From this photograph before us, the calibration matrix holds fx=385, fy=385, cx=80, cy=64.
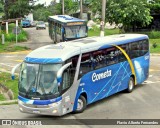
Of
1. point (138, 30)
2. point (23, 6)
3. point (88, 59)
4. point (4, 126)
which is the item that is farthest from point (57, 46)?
point (23, 6)

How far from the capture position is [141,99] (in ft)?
57.4

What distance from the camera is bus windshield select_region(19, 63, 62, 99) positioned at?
14.0 metres

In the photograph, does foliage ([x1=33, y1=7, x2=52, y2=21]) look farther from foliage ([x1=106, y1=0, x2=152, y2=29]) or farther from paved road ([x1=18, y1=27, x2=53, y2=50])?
foliage ([x1=106, y1=0, x2=152, y2=29])

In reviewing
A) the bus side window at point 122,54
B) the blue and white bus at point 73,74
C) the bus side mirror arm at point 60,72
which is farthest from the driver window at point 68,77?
the bus side window at point 122,54

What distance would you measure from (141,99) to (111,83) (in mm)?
1573

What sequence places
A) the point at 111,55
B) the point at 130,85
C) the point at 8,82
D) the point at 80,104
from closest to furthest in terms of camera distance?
the point at 80,104, the point at 111,55, the point at 130,85, the point at 8,82

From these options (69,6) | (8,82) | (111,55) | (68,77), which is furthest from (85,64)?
(69,6)

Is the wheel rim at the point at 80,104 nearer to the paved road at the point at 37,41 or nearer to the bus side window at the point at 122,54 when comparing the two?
the bus side window at the point at 122,54

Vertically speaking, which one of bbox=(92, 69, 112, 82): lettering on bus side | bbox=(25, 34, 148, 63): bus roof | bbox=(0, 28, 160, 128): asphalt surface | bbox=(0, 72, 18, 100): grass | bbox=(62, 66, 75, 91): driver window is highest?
bbox=(25, 34, 148, 63): bus roof

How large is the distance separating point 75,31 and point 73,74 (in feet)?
80.1

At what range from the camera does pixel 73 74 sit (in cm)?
1484

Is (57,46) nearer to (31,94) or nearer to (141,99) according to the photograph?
(31,94)

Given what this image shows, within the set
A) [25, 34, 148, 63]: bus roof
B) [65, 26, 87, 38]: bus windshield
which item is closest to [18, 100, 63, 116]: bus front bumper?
[25, 34, 148, 63]: bus roof

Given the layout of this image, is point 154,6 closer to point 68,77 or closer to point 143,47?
point 143,47
